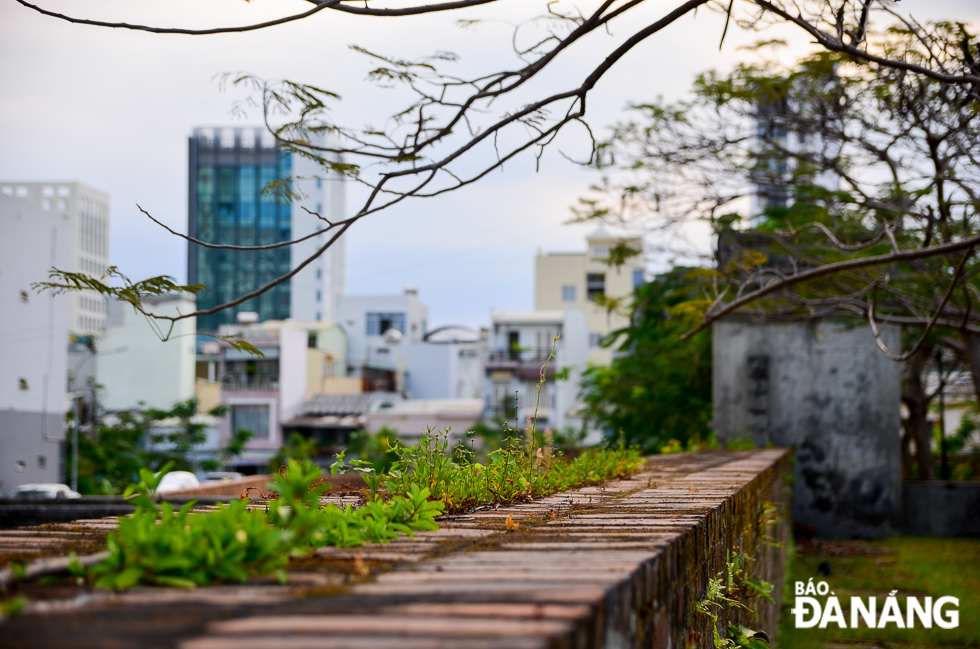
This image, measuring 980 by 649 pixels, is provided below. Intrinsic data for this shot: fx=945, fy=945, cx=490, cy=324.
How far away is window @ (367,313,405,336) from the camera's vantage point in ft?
150

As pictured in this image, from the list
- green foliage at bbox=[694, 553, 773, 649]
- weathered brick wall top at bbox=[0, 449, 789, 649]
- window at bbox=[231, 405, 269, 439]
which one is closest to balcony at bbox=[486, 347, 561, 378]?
window at bbox=[231, 405, 269, 439]

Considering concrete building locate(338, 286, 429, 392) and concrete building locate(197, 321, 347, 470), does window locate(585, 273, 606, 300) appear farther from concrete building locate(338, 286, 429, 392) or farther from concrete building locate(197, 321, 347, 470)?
concrete building locate(197, 321, 347, 470)

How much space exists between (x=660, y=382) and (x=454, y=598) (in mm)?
12412

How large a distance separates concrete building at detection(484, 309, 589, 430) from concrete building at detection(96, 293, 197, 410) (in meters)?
12.7

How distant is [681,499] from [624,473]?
1.69 meters

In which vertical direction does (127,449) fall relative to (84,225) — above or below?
below

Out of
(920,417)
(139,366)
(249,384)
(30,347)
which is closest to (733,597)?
(920,417)

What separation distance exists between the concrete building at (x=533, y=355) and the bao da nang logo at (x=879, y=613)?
33.1 metres

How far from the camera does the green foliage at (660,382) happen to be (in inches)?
507

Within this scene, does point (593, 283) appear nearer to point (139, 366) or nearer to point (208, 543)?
point (139, 366)

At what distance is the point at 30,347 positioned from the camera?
857 inches

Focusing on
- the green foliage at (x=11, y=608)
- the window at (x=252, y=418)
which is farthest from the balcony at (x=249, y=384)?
the green foliage at (x=11, y=608)

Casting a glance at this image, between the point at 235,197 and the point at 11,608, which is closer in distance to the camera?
the point at 11,608

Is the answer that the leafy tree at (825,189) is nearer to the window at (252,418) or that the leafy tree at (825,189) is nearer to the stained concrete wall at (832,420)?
the stained concrete wall at (832,420)
